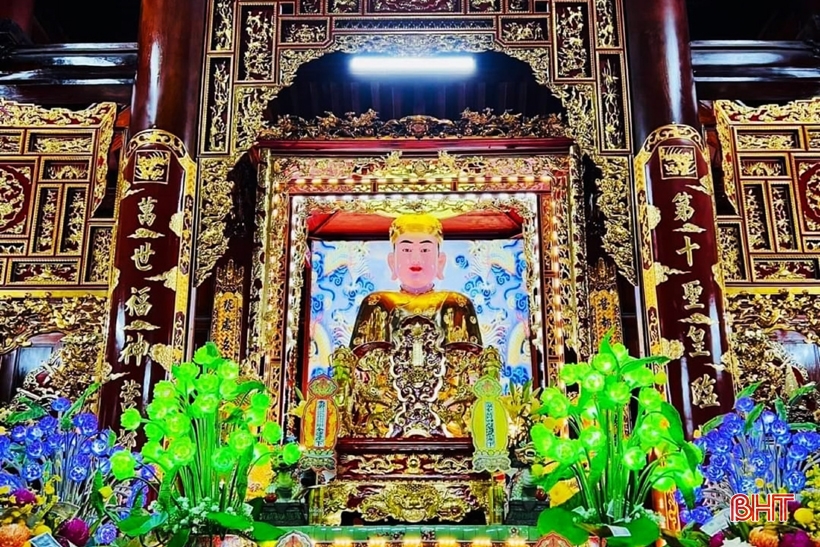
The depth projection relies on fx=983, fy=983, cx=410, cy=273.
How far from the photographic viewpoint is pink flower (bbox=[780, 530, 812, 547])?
2.65 metres

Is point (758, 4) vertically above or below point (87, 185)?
above

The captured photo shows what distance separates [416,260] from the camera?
17.9 feet

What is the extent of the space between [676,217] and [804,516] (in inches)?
80.0

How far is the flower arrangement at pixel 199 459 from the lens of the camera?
115 inches

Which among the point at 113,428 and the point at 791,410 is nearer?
the point at 113,428

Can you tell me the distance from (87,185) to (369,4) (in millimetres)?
1739

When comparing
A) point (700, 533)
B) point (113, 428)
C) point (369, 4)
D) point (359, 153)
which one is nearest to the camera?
point (700, 533)

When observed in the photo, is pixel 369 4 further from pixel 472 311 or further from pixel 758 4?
pixel 758 4

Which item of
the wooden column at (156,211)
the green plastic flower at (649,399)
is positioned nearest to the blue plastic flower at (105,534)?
the wooden column at (156,211)

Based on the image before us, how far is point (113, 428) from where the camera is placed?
A: 4.18 m

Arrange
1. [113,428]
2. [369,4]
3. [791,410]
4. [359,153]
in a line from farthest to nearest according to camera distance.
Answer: [359,153]
[369,4]
[791,410]
[113,428]

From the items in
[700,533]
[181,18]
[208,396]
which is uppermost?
[181,18]

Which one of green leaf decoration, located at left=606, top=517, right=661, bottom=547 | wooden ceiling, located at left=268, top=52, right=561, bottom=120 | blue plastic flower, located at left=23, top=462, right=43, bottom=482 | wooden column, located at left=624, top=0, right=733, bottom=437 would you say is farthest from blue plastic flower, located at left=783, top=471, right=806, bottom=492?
wooden ceiling, located at left=268, top=52, right=561, bottom=120

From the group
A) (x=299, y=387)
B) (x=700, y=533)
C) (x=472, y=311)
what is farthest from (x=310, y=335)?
(x=700, y=533)
